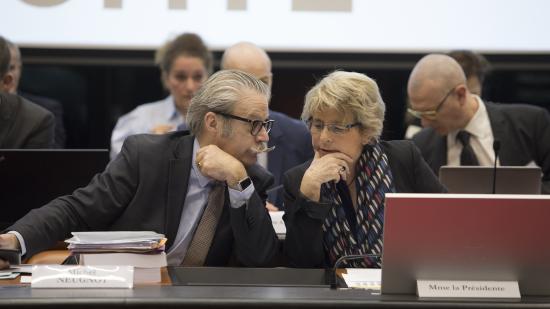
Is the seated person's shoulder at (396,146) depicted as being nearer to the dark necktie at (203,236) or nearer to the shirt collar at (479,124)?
the dark necktie at (203,236)

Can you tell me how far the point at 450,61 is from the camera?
4.53 metres

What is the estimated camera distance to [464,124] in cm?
452

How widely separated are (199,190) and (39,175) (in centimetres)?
56

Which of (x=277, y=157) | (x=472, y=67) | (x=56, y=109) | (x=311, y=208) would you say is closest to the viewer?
(x=311, y=208)

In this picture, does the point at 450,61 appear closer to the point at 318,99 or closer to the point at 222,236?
the point at 318,99

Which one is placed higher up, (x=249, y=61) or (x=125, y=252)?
(x=249, y=61)

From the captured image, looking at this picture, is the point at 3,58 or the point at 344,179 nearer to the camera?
the point at 344,179

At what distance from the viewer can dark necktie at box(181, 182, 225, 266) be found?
3.08m

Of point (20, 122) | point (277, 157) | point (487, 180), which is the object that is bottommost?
point (277, 157)

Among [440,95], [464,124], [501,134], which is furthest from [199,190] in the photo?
[501,134]

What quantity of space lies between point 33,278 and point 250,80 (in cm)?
113

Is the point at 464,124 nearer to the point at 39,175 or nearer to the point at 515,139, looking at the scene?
the point at 515,139

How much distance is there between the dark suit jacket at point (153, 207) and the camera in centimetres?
300

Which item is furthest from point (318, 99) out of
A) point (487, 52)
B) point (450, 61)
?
point (487, 52)
